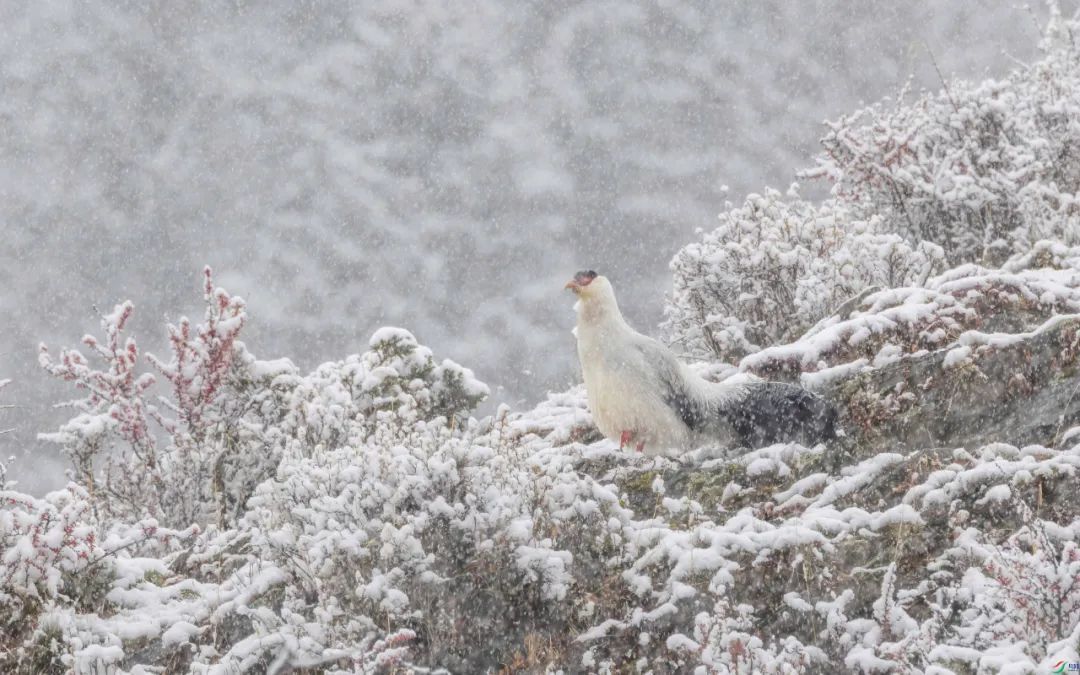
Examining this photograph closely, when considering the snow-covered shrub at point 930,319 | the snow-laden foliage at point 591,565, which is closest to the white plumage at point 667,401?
the snow-laden foliage at point 591,565

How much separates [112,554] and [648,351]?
2863 mm

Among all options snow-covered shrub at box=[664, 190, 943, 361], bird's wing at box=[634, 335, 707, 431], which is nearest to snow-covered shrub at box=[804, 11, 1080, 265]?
snow-covered shrub at box=[664, 190, 943, 361]

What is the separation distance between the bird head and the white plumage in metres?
0.20

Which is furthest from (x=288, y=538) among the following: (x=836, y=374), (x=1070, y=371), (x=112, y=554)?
(x=1070, y=371)

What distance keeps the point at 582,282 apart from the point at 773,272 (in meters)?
2.50

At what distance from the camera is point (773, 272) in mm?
8250

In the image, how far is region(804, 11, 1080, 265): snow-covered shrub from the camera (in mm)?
8453

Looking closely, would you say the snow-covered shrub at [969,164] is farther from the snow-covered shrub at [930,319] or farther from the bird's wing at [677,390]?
the bird's wing at [677,390]

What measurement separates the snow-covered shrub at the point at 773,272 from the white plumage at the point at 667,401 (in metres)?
2.13

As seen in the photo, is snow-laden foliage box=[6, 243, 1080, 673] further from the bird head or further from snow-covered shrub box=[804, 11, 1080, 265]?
snow-covered shrub box=[804, 11, 1080, 265]

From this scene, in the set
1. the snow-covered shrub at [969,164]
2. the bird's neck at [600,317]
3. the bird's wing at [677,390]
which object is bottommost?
the bird's wing at [677,390]

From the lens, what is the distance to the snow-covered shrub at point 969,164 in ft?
27.7

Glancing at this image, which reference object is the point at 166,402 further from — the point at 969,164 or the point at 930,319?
the point at 969,164

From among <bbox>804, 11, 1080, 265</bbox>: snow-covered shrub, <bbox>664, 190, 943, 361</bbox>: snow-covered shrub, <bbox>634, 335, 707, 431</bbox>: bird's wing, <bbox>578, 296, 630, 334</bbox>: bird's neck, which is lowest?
<bbox>634, 335, 707, 431</bbox>: bird's wing
